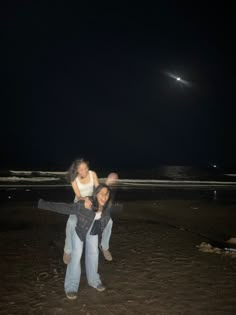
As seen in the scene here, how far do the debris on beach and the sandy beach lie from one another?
11 cm

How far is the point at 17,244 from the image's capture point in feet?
28.0

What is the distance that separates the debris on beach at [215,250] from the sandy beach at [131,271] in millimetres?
113

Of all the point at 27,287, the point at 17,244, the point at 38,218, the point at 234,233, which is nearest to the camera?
the point at 27,287

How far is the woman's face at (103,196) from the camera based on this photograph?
519 centimetres

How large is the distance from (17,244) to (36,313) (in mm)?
3723

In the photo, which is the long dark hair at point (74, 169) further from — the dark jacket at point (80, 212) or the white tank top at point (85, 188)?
the dark jacket at point (80, 212)

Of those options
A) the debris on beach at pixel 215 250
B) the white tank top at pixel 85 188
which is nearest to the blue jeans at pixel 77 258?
the white tank top at pixel 85 188

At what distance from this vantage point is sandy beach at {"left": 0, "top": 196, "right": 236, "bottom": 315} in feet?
17.4

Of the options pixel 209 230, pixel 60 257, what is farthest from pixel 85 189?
pixel 209 230

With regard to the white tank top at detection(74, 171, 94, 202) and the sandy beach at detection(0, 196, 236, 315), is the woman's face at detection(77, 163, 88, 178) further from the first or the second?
the sandy beach at detection(0, 196, 236, 315)

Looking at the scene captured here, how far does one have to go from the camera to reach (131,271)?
6730mm

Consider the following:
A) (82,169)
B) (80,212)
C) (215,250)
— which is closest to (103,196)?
(80,212)

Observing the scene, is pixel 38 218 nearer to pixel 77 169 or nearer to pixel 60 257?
pixel 60 257

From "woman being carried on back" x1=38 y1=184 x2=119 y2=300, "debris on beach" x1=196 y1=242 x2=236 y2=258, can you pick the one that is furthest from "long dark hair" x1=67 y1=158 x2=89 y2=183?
"debris on beach" x1=196 y1=242 x2=236 y2=258
